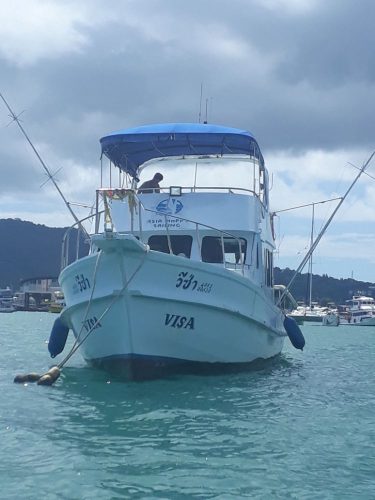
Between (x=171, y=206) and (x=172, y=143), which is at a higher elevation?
(x=172, y=143)

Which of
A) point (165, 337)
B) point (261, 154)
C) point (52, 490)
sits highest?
point (261, 154)

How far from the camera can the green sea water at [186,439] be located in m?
7.61

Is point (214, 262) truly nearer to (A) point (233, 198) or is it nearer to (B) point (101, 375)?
(A) point (233, 198)

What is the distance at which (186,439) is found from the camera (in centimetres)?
943

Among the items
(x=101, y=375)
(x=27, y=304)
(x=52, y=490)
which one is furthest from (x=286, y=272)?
(x=52, y=490)

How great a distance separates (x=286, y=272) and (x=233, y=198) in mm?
62812

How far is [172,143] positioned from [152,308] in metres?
6.28

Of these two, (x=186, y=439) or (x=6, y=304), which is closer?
(x=186, y=439)

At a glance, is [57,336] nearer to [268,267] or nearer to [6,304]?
[268,267]

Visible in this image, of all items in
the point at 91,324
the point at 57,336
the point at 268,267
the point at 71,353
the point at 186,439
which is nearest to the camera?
the point at 186,439

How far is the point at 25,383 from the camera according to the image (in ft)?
45.8

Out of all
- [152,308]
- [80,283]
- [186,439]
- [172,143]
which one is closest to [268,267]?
[172,143]

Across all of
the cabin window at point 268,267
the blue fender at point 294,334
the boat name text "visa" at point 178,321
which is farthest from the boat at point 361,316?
the boat name text "visa" at point 178,321

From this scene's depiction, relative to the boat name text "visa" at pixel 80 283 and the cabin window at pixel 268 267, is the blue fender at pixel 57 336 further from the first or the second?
the cabin window at pixel 268 267
